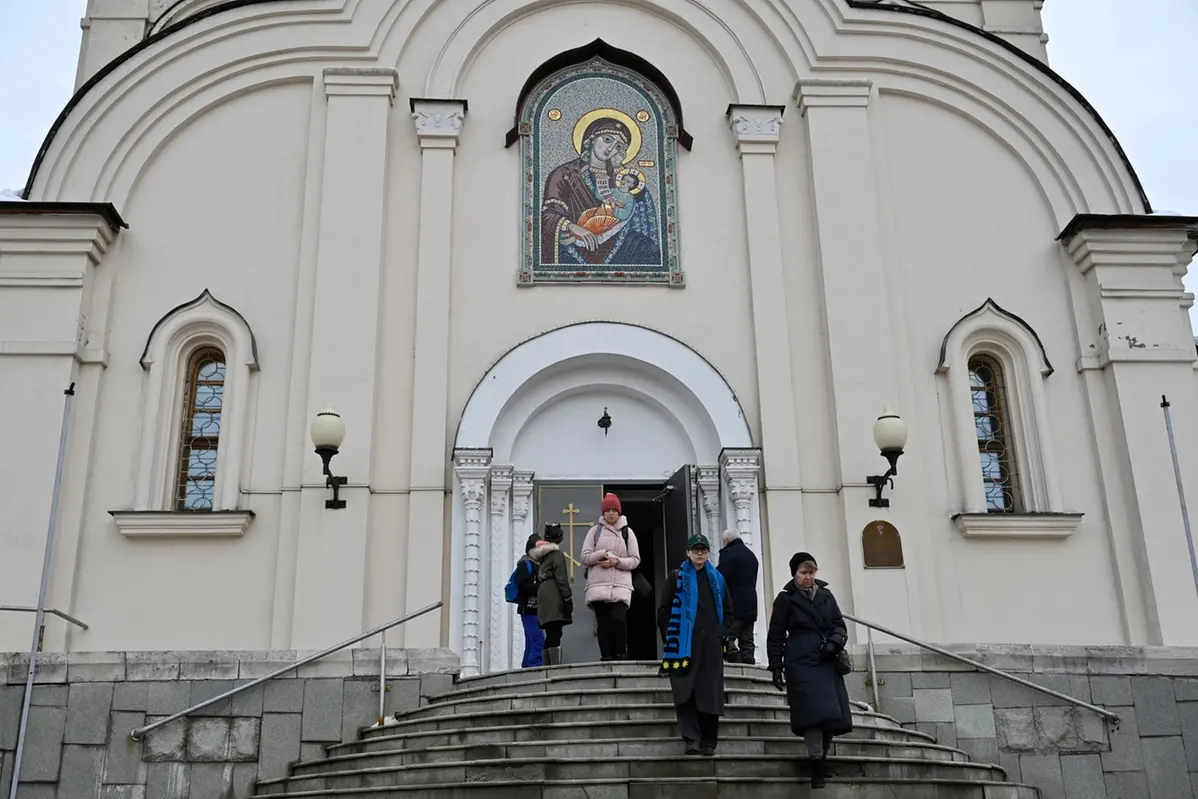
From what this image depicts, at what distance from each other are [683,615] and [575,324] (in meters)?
5.75

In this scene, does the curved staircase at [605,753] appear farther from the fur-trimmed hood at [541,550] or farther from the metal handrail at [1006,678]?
the fur-trimmed hood at [541,550]

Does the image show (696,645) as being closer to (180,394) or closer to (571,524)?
(571,524)

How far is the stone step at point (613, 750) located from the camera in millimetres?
8836

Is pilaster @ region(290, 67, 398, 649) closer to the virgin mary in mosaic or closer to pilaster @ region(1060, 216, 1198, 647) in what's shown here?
the virgin mary in mosaic

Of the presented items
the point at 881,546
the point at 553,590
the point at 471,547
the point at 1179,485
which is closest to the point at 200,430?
the point at 471,547

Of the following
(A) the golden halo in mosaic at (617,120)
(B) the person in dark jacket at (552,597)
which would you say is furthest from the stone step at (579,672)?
(A) the golden halo in mosaic at (617,120)

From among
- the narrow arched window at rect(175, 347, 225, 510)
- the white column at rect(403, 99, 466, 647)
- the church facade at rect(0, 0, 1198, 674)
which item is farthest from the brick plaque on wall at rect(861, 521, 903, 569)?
the narrow arched window at rect(175, 347, 225, 510)

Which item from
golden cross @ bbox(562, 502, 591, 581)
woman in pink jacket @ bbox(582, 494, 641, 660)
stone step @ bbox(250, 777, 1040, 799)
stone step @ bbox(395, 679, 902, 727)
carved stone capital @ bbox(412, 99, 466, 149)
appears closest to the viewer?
stone step @ bbox(250, 777, 1040, 799)

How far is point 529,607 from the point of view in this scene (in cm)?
1155

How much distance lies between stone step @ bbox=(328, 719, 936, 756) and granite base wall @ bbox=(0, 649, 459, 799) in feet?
1.39

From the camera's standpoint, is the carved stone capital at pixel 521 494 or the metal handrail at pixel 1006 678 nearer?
the metal handrail at pixel 1006 678

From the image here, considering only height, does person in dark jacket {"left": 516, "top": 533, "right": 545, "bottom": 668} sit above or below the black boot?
above

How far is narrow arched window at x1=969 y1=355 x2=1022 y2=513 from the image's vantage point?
44.7ft

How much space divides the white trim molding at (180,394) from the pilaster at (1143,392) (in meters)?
9.02
